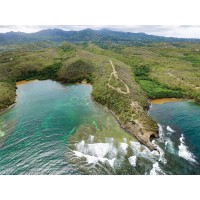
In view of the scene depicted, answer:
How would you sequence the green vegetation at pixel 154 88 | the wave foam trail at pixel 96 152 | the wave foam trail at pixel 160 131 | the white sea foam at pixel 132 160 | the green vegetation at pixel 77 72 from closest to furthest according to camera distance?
the white sea foam at pixel 132 160
the wave foam trail at pixel 96 152
the wave foam trail at pixel 160 131
the green vegetation at pixel 154 88
the green vegetation at pixel 77 72

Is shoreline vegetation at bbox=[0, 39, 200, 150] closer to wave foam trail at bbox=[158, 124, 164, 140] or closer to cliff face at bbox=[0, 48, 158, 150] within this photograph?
cliff face at bbox=[0, 48, 158, 150]

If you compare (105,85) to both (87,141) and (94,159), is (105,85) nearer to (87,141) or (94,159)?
(87,141)

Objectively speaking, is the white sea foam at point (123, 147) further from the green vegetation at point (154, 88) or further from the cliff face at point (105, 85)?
the green vegetation at point (154, 88)

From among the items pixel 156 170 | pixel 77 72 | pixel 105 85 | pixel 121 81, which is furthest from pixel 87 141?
pixel 77 72

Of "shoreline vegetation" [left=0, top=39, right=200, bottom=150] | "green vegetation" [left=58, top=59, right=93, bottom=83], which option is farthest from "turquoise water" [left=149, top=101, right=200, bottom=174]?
"green vegetation" [left=58, top=59, right=93, bottom=83]

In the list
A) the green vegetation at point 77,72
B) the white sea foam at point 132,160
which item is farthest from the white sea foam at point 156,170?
the green vegetation at point 77,72

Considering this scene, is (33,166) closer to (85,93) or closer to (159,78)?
(85,93)

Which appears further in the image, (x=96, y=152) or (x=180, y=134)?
(x=180, y=134)

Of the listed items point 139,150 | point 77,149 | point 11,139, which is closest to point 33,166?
point 77,149
